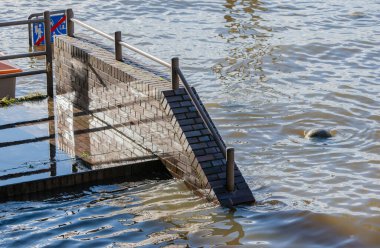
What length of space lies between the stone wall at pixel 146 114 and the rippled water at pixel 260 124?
31 cm

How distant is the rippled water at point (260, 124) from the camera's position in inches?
404

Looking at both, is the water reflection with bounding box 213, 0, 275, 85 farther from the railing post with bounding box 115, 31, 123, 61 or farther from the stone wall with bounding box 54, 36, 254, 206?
the railing post with bounding box 115, 31, 123, 61

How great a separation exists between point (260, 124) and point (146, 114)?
3.64 metres

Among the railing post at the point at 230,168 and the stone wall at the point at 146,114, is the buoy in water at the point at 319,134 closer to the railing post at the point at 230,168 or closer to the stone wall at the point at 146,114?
the stone wall at the point at 146,114

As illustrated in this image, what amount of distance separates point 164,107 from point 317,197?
7.72ft

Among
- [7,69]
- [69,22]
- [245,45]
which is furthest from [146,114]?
[245,45]

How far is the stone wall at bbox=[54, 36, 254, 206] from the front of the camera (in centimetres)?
1094

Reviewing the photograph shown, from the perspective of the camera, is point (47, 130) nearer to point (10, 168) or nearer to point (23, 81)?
point (10, 168)

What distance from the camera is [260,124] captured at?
15.1 meters

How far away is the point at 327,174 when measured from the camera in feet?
41.3

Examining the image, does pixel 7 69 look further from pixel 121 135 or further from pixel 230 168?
pixel 230 168

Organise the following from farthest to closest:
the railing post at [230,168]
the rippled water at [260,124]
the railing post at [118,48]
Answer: the railing post at [118,48], the railing post at [230,168], the rippled water at [260,124]

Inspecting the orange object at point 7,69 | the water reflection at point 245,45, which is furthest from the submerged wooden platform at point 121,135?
the water reflection at point 245,45

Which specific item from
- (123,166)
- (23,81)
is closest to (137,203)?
(123,166)
